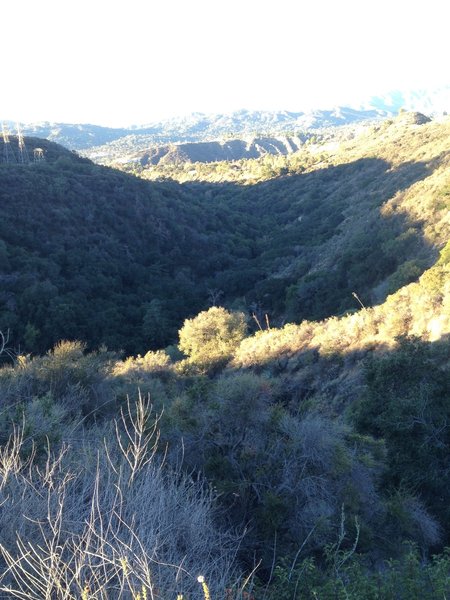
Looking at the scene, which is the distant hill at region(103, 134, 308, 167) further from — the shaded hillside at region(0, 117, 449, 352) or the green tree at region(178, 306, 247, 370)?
the green tree at region(178, 306, 247, 370)

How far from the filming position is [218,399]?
8023 millimetres

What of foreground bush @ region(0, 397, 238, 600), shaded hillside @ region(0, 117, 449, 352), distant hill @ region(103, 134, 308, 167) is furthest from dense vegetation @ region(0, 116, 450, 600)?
distant hill @ region(103, 134, 308, 167)

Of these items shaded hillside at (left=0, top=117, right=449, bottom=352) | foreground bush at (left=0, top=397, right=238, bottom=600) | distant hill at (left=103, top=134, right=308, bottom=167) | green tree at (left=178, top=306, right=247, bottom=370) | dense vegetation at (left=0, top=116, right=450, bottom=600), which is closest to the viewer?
foreground bush at (left=0, top=397, right=238, bottom=600)

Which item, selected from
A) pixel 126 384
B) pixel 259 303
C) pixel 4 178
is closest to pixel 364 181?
pixel 259 303

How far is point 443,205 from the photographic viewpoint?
2498cm

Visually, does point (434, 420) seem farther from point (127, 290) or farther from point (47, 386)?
point (127, 290)

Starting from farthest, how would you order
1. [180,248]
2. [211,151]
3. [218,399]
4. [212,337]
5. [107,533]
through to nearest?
1. [211,151]
2. [180,248]
3. [212,337]
4. [218,399]
5. [107,533]

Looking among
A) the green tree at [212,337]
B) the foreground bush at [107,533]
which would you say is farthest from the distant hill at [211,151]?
the foreground bush at [107,533]

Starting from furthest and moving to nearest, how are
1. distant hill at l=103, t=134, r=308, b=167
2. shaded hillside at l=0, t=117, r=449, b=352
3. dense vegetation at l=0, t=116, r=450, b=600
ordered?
Result: distant hill at l=103, t=134, r=308, b=167
shaded hillside at l=0, t=117, r=449, b=352
dense vegetation at l=0, t=116, r=450, b=600

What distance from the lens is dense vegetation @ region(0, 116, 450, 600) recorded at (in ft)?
13.6

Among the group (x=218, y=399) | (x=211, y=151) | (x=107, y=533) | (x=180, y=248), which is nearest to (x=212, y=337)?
(x=218, y=399)

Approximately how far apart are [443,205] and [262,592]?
24.8 metres

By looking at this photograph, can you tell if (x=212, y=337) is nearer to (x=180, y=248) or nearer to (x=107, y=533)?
(x=107, y=533)

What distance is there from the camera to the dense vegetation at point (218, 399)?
4.15 metres
